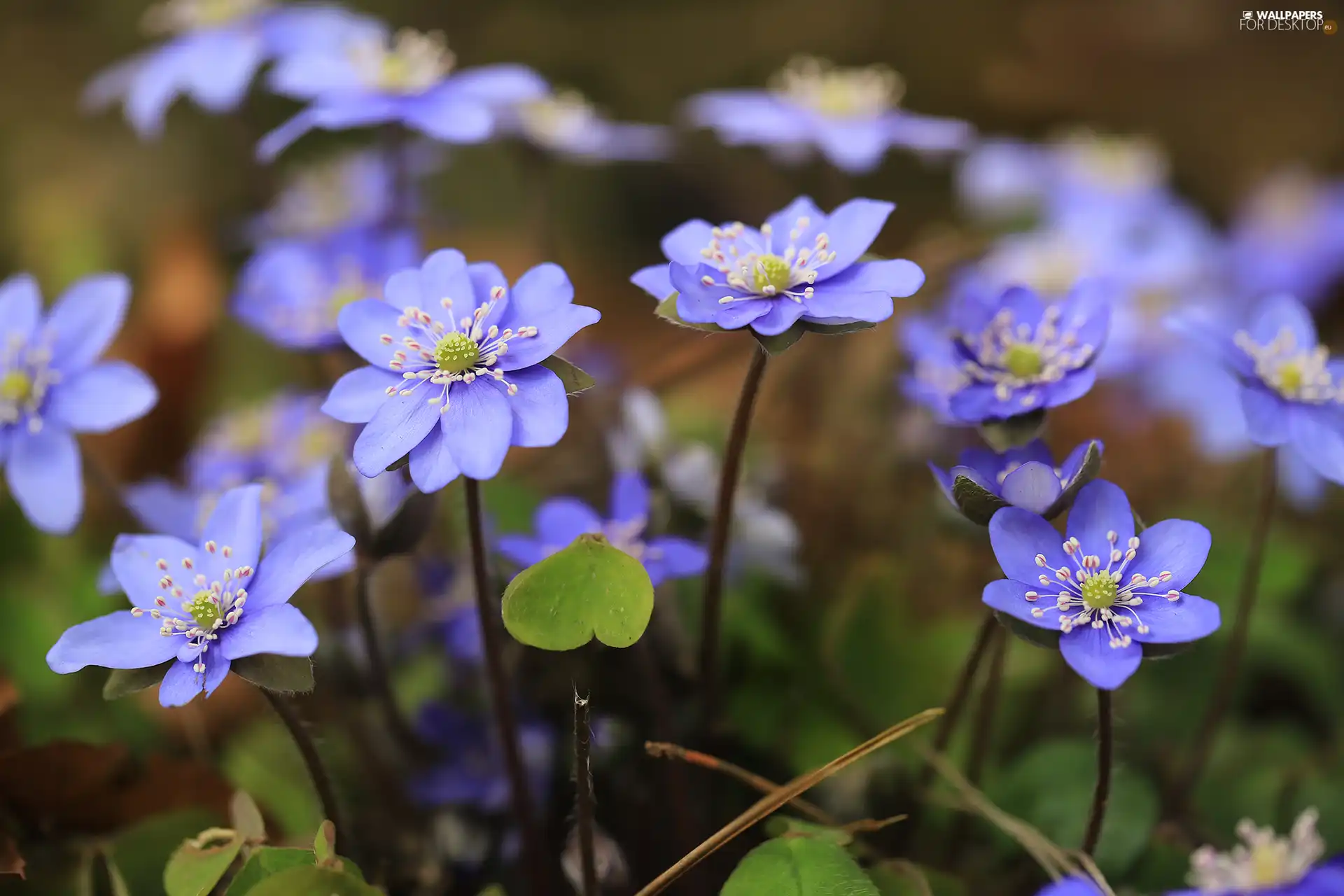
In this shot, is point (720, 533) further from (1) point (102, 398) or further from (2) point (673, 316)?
(1) point (102, 398)

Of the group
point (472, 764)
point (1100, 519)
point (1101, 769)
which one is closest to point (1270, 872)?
point (1101, 769)

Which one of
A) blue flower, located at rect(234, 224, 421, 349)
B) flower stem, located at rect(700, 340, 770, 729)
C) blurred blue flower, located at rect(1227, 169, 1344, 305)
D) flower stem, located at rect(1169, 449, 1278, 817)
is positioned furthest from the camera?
blurred blue flower, located at rect(1227, 169, 1344, 305)

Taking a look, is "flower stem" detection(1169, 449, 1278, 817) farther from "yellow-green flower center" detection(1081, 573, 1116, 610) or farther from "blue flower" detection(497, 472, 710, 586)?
"blue flower" detection(497, 472, 710, 586)

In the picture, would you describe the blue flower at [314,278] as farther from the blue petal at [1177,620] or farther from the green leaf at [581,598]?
the blue petal at [1177,620]

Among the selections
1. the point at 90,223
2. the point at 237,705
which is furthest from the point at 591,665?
the point at 90,223

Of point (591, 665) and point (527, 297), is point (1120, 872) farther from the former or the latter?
point (527, 297)

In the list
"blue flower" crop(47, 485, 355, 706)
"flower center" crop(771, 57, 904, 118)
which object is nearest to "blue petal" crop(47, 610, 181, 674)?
"blue flower" crop(47, 485, 355, 706)
